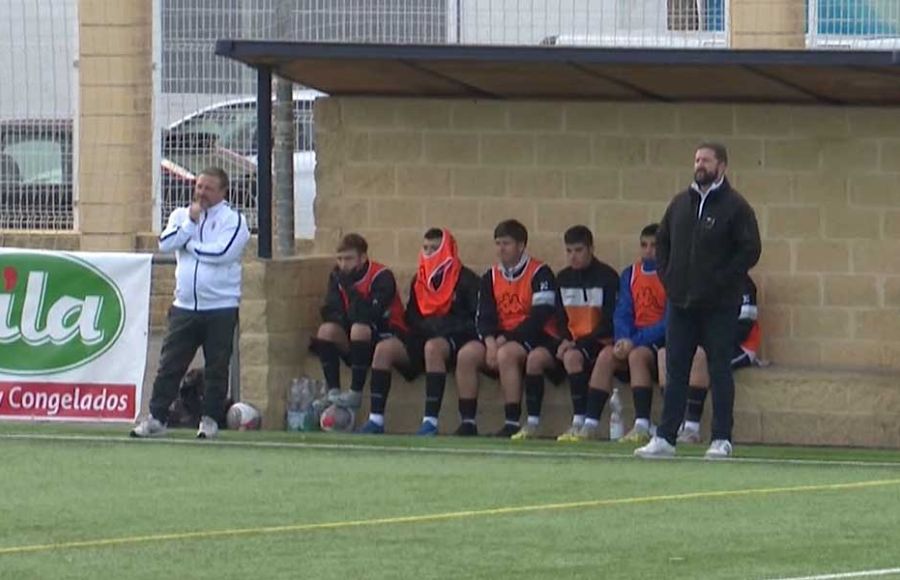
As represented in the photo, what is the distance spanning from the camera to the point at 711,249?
14391 mm

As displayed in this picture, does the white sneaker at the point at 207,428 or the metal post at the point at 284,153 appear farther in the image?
the metal post at the point at 284,153

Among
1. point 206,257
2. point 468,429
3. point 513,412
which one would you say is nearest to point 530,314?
point 513,412

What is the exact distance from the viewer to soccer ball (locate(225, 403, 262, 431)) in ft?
54.7

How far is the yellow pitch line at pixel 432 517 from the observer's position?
10.3 m

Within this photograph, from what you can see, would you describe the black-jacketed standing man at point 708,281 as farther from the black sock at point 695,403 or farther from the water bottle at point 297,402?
the water bottle at point 297,402

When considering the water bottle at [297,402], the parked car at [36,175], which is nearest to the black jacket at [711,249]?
the water bottle at [297,402]

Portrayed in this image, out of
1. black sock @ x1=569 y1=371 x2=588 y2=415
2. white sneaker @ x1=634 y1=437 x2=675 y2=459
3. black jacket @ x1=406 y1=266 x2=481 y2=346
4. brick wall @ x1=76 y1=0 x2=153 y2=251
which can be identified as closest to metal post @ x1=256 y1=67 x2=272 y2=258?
black jacket @ x1=406 y1=266 x2=481 y2=346

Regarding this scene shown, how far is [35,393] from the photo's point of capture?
54.0ft

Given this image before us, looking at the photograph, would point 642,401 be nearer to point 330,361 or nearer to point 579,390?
point 579,390

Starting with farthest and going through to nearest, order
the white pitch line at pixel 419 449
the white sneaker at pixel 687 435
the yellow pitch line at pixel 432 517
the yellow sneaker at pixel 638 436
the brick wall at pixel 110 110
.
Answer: the brick wall at pixel 110 110 → the yellow sneaker at pixel 638 436 → the white sneaker at pixel 687 435 → the white pitch line at pixel 419 449 → the yellow pitch line at pixel 432 517

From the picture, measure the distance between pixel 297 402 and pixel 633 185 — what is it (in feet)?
8.92

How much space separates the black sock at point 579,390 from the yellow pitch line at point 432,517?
3517mm

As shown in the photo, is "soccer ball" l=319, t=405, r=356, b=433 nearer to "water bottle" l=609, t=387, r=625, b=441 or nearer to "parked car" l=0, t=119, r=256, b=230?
"water bottle" l=609, t=387, r=625, b=441

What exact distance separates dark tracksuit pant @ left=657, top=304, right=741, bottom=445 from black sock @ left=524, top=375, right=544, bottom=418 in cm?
201
